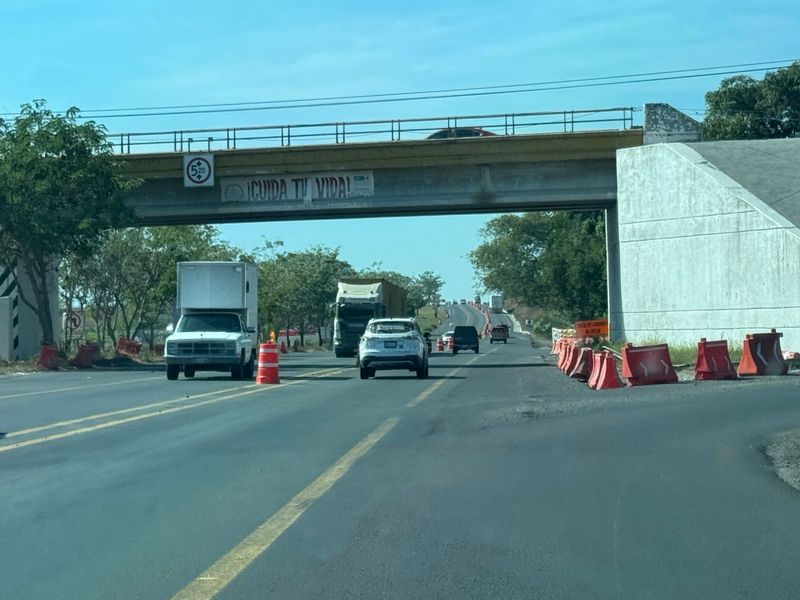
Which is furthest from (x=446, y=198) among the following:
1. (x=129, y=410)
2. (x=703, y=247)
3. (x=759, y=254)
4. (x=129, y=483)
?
(x=129, y=483)

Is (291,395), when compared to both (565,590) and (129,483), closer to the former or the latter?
(129,483)

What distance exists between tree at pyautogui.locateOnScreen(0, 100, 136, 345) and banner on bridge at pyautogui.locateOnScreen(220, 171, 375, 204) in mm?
4088

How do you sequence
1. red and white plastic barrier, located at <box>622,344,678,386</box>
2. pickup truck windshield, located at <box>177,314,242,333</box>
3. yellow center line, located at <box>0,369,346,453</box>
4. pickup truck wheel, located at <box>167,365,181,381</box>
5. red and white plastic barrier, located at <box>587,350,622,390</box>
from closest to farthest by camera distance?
1. yellow center line, located at <box>0,369,346,453</box>
2. red and white plastic barrier, located at <box>587,350,622,390</box>
3. red and white plastic barrier, located at <box>622,344,678,386</box>
4. pickup truck wheel, located at <box>167,365,181,381</box>
5. pickup truck windshield, located at <box>177,314,242,333</box>

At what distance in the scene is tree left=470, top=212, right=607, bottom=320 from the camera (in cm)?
6450

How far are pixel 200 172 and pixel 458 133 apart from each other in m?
10.2

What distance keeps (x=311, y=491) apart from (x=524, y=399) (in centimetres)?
1023

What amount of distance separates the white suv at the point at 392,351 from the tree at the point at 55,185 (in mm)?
15745

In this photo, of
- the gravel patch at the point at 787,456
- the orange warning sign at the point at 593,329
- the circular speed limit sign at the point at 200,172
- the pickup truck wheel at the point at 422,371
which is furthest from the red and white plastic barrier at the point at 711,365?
the circular speed limit sign at the point at 200,172

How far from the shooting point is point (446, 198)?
41188 mm

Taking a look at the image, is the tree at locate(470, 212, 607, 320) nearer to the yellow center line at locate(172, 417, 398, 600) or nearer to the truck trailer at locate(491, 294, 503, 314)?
the truck trailer at locate(491, 294, 503, 314)

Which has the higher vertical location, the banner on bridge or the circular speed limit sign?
the circular speed limit sign

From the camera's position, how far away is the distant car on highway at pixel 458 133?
4109cm

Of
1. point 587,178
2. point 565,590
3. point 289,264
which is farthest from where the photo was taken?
point 289,264

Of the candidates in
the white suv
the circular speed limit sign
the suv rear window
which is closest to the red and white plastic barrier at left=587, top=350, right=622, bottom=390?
the white suv
